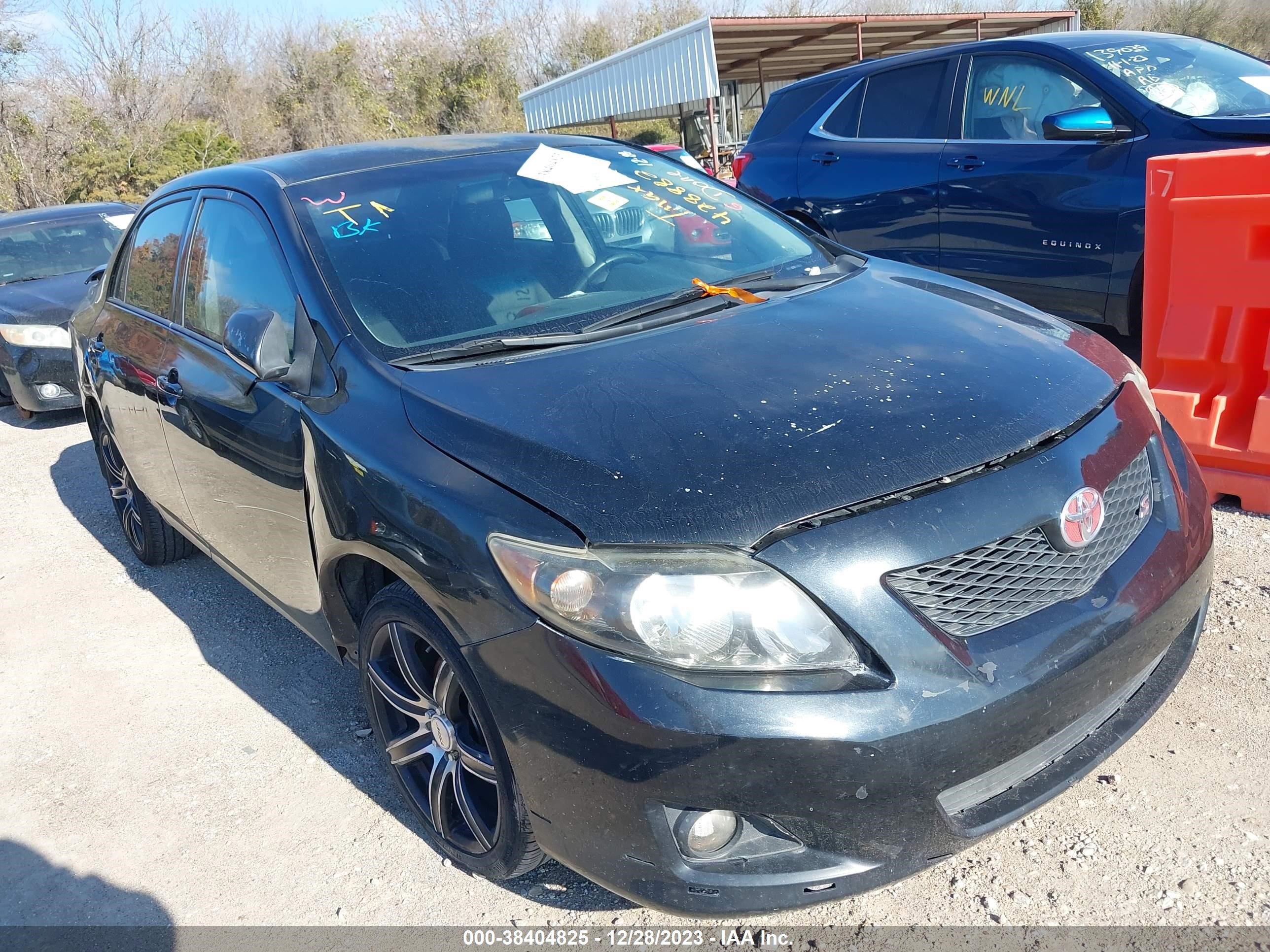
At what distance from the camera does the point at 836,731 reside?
1772 mm

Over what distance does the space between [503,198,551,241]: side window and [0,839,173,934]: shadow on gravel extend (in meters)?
2.09

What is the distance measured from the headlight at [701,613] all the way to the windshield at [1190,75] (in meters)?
4.39

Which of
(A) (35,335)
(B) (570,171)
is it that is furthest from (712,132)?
(B) (570,171)

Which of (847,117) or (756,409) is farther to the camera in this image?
(847,117)

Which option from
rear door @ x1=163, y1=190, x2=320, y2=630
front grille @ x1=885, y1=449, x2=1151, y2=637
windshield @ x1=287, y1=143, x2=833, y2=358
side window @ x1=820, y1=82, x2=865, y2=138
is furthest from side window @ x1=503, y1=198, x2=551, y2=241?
side window @ x1=820, y1=82, x2=865, y2=138

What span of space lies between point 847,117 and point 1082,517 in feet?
16.5

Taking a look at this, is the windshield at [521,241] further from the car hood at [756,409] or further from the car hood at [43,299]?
the car hood at [43,299]

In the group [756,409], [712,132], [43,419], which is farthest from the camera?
[712,132]

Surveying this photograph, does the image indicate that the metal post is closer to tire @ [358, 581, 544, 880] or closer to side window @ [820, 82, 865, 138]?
side window @ [820, 82, 865, 138]

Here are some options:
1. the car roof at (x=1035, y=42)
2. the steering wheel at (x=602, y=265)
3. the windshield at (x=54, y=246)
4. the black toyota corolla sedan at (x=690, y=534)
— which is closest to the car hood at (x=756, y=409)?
the black toyota corolla sedan at (x=690, y=534)

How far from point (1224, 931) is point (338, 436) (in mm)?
2198

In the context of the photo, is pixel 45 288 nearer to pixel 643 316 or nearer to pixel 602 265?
pixel 602 265

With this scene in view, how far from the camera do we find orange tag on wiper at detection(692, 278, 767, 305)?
9.45 ft

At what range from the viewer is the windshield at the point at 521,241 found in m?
2.76
